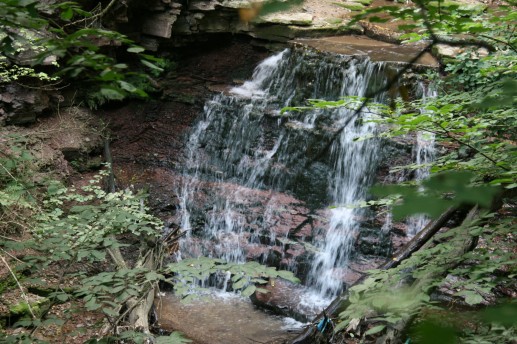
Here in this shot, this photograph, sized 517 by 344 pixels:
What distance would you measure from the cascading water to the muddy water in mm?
950

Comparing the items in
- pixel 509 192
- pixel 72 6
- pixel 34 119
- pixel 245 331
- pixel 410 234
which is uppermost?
pixel 72 6

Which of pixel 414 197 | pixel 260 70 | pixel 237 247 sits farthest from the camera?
pixel 260 70

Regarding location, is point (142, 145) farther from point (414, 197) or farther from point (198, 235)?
point (414, 197)

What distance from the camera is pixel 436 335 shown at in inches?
25.7

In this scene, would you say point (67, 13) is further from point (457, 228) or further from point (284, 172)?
point (284, 172)

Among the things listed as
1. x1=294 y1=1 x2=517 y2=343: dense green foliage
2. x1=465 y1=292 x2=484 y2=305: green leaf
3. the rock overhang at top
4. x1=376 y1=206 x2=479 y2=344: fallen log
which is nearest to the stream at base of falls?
the rock overhang at top

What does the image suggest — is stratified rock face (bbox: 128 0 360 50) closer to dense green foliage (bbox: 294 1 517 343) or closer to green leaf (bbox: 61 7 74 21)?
dense green foliage (bbox: 294 1 517 343)

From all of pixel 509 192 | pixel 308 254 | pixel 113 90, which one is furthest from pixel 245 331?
pixel 113 90

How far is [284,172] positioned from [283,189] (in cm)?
33

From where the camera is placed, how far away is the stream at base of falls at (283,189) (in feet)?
19.0

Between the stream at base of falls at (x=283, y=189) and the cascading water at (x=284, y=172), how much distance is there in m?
0.02

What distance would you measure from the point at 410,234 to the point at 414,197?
19.0ft

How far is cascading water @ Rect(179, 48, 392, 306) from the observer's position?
6613mm

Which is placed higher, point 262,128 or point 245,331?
point 262,128
